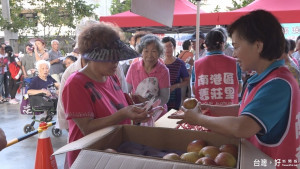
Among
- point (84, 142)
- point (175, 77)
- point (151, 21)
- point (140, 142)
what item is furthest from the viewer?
point (151, 21)

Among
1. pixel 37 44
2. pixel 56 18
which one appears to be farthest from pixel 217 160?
pixel 56 18

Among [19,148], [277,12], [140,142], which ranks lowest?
[19,148]

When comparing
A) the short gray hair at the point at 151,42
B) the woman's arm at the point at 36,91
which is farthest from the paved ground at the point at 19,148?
the short gray hair at the point at 151,42

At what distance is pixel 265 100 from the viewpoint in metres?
1.19

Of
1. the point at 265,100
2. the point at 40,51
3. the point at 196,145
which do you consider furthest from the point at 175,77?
the point at 40,51

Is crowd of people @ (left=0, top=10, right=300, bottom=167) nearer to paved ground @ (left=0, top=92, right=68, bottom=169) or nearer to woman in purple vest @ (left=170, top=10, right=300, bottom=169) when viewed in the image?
woman in purple vest @ (left=170, top=10, right=300, bottom=169)

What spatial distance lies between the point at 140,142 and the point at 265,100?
667mm

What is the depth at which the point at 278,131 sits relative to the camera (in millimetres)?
1263

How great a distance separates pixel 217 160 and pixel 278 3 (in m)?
5.41

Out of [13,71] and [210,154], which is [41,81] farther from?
[210,154]

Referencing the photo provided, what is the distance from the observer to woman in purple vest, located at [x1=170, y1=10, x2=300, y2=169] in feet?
3.91

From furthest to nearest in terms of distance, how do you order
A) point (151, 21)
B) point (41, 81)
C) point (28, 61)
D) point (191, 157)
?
point (28, 61)
point (151, 21)
point (41, 81)
point (191, 157)

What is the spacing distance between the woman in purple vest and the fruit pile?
10cm

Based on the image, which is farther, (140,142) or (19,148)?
(19,148)
